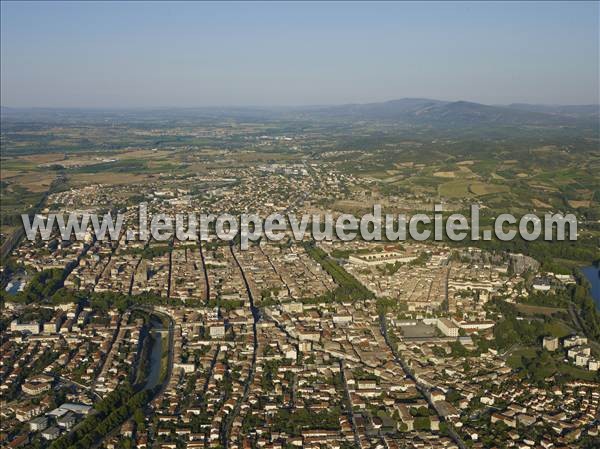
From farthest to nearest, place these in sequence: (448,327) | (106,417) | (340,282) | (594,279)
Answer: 1. (594,279)
2. (340,282)
3. (448,327)
4. (106,417)

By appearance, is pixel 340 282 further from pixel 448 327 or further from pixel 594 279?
pixel 594 279

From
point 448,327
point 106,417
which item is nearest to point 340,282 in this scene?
point 448,327

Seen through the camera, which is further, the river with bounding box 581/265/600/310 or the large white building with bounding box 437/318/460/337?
the river with bounding box 581/265/600/310

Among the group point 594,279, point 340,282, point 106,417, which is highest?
point 340,282

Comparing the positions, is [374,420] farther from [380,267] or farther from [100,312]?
[380,267]

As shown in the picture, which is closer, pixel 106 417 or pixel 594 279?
pixel 106 417

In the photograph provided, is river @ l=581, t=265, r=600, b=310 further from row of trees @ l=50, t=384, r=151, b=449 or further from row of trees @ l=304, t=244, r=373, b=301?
row of trees @ l=50, t=384, r=151, b=449

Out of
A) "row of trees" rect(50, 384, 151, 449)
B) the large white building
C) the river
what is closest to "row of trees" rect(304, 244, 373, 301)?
the large white building

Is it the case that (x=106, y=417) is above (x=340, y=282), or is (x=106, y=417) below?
below

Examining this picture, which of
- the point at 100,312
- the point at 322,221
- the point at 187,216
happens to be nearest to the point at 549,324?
the point at 100,312
